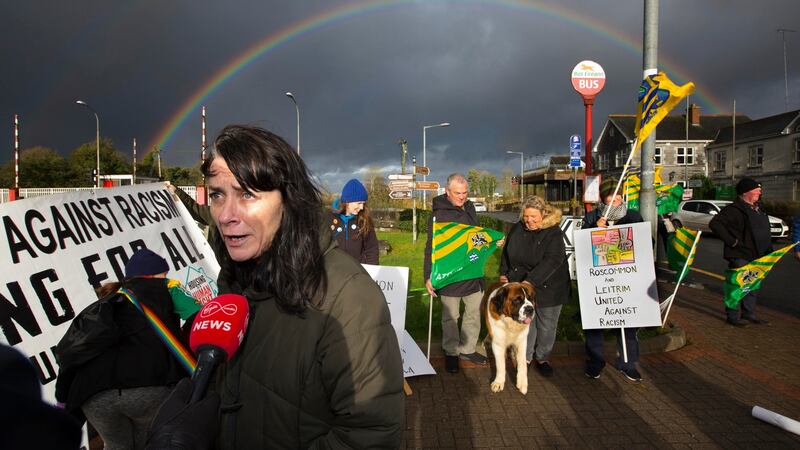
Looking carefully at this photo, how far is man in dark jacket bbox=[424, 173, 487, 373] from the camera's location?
18.7 ft

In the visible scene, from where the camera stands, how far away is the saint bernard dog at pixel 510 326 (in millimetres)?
4914

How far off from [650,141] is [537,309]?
3659 millimetres

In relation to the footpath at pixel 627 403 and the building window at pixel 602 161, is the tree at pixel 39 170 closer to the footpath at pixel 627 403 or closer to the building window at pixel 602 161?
the footpath at pixel 627 403

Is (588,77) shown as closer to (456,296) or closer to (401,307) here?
(456,296)

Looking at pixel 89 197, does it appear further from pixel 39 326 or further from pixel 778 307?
pixel 778 307

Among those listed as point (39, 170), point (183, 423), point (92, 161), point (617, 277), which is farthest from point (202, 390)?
point (92, 161)

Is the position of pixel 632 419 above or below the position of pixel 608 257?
below

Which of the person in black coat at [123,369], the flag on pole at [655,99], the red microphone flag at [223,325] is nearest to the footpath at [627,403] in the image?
the person in black coat at [123,369]

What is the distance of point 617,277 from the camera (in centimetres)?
571

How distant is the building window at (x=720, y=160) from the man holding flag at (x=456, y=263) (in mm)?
60935

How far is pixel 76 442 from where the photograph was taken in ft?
2.43

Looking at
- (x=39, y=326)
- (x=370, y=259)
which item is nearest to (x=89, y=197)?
(x=39, y=326)

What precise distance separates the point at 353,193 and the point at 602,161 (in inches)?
2878

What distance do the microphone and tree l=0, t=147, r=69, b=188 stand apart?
168ft
